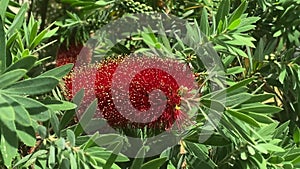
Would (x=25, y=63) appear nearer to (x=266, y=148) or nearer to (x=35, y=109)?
(x=35, y=109)

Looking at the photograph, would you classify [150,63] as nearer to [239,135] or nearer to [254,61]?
[239,135]

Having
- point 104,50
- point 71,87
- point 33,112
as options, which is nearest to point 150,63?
point 71,87

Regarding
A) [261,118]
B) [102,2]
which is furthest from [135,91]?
[102,2]

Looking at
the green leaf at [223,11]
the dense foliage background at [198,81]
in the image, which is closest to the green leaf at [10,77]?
the dense foliage background at [198,81]

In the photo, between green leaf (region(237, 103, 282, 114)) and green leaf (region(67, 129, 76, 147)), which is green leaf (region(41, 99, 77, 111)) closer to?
green leaf (region(67, 129, 76, 147))

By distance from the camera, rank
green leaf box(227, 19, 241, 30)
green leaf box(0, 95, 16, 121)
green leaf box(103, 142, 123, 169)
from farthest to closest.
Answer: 1. green leaf box(227, 19, 241, 30)
2. green leaf box(103, 142, 123, 169)
3. green leaf box(0, 95, 16, 121)

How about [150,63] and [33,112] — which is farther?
[150,63]

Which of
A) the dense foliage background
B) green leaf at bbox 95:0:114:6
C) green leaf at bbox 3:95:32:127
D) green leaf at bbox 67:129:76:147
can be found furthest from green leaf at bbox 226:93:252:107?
green leaf at bbox 95:0:114:6
